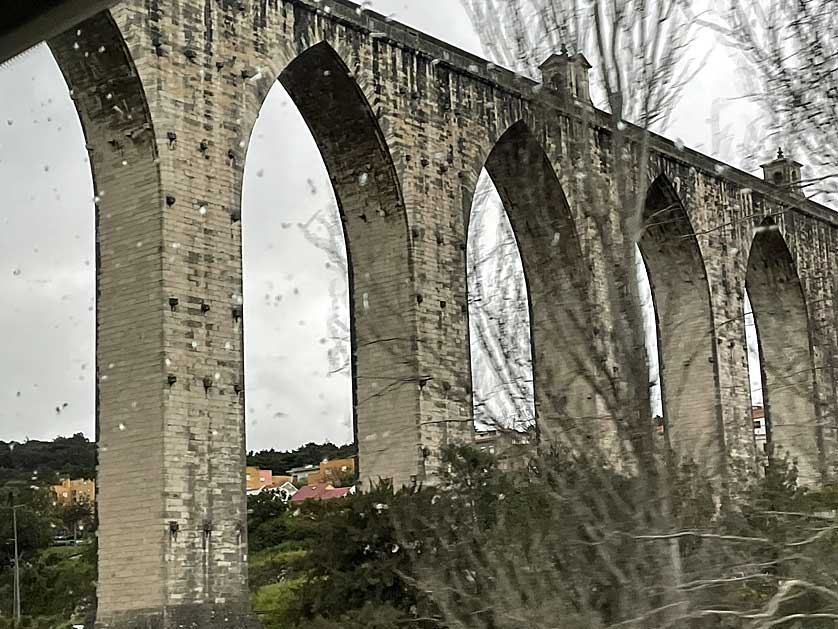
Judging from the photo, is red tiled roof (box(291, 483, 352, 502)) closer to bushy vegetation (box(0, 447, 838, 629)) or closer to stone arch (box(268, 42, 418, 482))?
stone arch (box(268, 42, 418, 482))

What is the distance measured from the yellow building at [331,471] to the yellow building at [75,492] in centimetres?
403

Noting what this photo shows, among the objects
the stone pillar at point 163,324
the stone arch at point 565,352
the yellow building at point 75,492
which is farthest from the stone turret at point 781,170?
the yellow building at point 75,492

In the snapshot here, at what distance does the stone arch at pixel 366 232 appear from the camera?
47.4 ft

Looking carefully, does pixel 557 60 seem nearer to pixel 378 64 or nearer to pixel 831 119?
pixel 831 119

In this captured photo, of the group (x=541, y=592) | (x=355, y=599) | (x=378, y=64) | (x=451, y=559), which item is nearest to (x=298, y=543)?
(x=355, y=599)

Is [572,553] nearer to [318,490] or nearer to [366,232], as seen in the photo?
[366,232]

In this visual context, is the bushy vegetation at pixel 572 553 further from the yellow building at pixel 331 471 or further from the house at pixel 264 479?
the house at pixel 264 479

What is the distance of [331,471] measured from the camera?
20.2 m

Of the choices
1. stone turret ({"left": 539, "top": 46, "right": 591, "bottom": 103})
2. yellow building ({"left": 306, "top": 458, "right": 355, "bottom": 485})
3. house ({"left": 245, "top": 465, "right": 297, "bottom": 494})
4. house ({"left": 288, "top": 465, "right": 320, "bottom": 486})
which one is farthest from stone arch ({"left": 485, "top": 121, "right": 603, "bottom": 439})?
house ({"left": 288, "top": 465, "right": 320, "bottom": 486})

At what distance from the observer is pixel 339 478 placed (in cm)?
1948

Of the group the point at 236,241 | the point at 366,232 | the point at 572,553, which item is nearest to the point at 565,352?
the point at 572,553

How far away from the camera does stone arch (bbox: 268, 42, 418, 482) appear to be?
47.4 ft

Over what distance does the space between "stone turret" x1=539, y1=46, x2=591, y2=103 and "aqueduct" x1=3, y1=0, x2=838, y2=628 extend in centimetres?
47

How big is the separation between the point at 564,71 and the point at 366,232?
9877 mm
